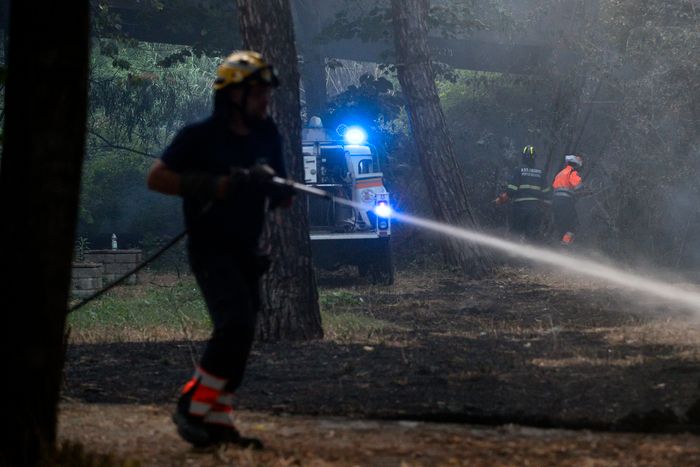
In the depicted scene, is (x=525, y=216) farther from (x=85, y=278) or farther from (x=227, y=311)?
(x=227, y=311)

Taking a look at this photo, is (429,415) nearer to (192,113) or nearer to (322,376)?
(322,376)

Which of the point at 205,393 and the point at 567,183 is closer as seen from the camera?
the point at 205,393

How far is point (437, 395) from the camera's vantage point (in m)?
7.26

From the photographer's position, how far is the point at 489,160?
2800 cm

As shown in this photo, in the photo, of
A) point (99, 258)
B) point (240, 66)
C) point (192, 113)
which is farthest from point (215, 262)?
point (192, 113)

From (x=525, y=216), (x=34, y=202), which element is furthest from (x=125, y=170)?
(x=34, y=202)

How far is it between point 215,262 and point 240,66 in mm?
961

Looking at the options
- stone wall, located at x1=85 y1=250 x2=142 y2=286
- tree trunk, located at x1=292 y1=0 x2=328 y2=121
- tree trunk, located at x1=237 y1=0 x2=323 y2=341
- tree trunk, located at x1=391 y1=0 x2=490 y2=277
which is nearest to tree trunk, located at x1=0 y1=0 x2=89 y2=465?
tree trunk, located at x1=237 y1=0 x2=323 y2=341

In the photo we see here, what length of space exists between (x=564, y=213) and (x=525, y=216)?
952 mm

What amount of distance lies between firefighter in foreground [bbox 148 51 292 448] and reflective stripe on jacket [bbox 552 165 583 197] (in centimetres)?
1670

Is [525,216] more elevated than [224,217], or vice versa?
[525,216]

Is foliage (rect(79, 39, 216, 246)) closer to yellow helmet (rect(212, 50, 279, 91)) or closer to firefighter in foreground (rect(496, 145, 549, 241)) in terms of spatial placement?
firefighter in foreground (rect(496, 145, 549, 241))

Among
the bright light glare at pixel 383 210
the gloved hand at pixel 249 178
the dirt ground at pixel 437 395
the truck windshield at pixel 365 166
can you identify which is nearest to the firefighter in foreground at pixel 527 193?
the truck windshield at pixel 365 166

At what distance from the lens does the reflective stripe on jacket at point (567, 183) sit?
71.2ft
